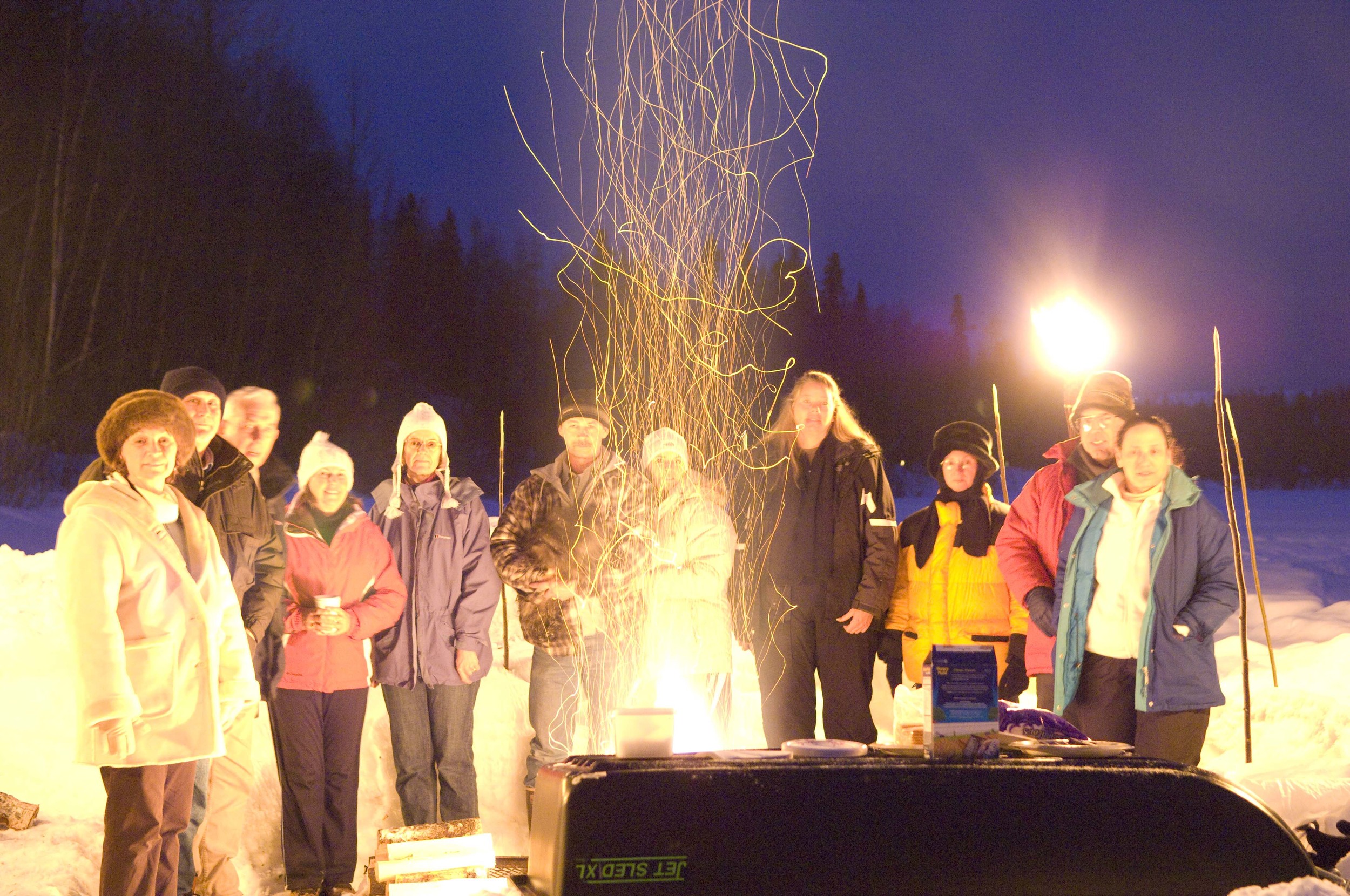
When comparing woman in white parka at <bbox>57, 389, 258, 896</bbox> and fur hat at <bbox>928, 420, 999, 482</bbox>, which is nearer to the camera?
woman in white parka at <bbox>57, 389, 258, 896</bbox>

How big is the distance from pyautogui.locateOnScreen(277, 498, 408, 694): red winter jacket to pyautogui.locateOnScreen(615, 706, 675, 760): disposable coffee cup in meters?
1.93

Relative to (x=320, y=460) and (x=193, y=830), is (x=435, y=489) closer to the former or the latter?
(x=320, y=460)

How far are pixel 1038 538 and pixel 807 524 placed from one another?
3.26 ft

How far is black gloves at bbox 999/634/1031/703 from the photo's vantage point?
4.60m

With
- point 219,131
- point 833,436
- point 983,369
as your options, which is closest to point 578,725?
point 833,436

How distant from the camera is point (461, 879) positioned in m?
3.86

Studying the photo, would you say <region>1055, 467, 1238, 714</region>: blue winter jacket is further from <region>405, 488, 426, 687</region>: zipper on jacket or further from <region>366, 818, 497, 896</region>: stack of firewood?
<region>405, 488, 426, 687</region>: zipper on jacket

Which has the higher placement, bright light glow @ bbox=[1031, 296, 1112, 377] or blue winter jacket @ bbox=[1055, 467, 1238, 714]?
bright light glow @ bbox=[1031, 296, 1112, 377]

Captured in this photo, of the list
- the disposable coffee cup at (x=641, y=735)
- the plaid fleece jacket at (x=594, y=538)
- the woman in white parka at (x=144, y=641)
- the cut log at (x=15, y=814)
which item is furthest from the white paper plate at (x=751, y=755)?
the cut log at (x=15, y=814)

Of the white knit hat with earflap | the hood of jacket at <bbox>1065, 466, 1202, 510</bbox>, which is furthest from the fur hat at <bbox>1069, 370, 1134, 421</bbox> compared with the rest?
the white knit hat with earflap

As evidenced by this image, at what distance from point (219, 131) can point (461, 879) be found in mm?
18545

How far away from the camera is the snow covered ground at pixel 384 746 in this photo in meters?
4.29

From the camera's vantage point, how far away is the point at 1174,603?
3949 millimetres

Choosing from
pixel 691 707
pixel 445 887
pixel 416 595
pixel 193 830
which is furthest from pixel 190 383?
pixel 691 707
